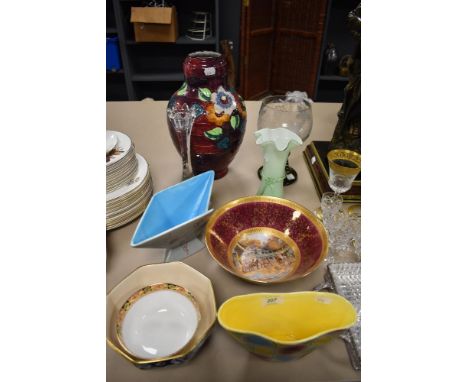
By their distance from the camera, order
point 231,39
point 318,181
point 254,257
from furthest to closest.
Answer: point 231,39 → point 318,181 → point 254,257

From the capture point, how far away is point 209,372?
0.47 meters

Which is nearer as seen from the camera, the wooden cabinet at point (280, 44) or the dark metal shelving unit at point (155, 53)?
the dark metal shelving unit at point (155, 53)

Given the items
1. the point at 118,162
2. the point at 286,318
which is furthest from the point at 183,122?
the point at 286,318

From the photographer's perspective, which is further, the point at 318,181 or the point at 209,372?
the point at 318,181

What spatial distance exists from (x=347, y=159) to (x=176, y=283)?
0.48 m

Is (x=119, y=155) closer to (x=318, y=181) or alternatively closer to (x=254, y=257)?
(x=254, y=257)

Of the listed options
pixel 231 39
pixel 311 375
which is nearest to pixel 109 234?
pixel 311 375

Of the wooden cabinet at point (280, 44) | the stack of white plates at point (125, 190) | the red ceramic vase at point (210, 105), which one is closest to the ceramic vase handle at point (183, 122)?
the red ceramic vase at point (210, 105)

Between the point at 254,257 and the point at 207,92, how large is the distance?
1.31ft

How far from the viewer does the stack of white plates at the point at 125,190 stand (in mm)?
657

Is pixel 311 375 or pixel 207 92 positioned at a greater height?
pixel 207 92

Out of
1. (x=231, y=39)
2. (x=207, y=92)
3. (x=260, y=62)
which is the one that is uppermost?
(x=207, y=92)

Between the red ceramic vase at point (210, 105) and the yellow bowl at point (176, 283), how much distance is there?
1.08ft

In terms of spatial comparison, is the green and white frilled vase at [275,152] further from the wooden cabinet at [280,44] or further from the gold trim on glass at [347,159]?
the wooden cabinet at [280,44]
